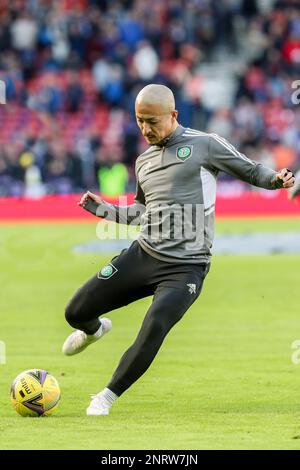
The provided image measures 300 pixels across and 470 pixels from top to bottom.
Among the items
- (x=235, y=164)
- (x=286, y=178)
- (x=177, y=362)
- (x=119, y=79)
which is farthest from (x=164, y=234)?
(x=119, y=79)

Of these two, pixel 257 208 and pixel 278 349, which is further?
pixel 257 208

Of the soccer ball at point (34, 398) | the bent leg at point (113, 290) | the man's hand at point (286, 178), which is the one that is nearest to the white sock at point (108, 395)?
the soccer ball at point (34, 398)

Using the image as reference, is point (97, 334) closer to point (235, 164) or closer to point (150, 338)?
point (150, 338)

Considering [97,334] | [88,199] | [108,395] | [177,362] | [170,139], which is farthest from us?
[177,362]

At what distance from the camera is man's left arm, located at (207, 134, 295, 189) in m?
9.19

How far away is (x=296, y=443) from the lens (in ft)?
26.6

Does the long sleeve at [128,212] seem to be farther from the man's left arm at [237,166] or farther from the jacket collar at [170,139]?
the man's left arm at [237,166]

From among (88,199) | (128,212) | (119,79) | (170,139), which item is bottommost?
(119,79)

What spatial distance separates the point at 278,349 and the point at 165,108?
16.8 feet

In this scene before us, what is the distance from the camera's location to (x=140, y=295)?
31.5 ft

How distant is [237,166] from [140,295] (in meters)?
1.33

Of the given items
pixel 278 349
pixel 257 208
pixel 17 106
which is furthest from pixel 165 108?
pixel 17 106

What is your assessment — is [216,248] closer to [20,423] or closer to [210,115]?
[210,115]

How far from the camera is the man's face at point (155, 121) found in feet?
30.3
